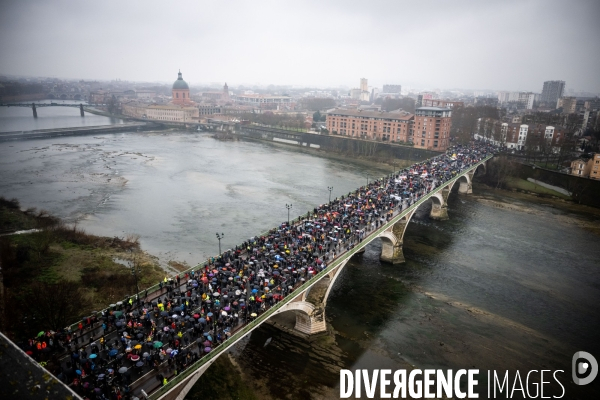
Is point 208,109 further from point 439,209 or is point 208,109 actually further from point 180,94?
point 439,209

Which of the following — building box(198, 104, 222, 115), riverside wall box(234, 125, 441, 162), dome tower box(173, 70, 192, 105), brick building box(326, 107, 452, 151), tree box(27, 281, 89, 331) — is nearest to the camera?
tree box(27, 281, 89, 331)

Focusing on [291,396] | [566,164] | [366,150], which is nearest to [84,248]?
[291,396]

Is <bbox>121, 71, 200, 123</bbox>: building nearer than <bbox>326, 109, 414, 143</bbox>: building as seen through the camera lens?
Result: No

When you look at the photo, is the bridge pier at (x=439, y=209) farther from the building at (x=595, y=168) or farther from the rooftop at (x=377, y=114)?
the rooftop at (x=377, y=114)

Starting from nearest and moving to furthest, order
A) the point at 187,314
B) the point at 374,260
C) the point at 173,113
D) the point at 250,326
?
the point at 250,326, the point at 187,314, the point at 374,260, the point at 173,113

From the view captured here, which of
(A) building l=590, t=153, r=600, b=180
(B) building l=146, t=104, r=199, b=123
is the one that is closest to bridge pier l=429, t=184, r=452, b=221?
(A) building l=590, t=153, r=600, b=180

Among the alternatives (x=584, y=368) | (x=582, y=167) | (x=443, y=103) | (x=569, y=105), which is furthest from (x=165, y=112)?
(x=569, y=105)

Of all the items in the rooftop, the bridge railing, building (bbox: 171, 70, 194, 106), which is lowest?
the bridge railing

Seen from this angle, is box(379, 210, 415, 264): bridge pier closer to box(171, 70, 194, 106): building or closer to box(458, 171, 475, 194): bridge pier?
box(458, 171, 475, 194): bridge pier
